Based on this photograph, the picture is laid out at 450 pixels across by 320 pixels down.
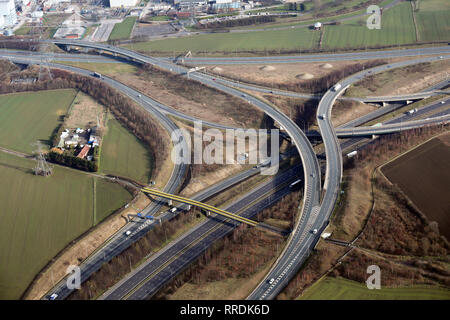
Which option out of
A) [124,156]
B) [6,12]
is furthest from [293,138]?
[6,12]

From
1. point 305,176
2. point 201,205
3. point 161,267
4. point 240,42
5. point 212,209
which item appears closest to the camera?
point 161,267

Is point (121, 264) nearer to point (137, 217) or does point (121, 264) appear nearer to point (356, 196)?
point (137, 217)

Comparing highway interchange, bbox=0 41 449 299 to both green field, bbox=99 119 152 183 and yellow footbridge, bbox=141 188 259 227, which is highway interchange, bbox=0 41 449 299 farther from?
green field, bbox=99 119 152 183

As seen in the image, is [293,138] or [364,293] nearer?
[364,293]

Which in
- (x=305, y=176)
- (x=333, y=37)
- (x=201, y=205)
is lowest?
(x=201, y=205)

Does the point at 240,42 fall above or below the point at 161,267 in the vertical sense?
above

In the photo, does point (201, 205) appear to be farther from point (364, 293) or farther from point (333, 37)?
point (333, 37)

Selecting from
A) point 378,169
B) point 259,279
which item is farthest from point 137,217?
point 378,169
